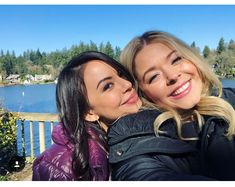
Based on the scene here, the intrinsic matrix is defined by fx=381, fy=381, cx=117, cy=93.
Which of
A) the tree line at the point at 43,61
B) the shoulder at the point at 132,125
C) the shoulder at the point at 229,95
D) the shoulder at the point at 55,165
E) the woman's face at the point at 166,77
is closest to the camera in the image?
the shoulder at the point at 132,125

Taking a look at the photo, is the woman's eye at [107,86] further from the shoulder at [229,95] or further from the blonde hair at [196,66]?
the shoulder at [229,95]

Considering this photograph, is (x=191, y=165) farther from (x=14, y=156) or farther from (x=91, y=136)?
(x=14, y=156)

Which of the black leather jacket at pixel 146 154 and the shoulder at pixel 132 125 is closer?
the black leather jacket at pixel 146 154

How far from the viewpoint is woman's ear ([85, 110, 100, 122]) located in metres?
1.76

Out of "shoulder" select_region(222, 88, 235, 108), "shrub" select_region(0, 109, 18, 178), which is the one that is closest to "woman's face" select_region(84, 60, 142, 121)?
"shoulder" select_region(222, 88, 235, 108)

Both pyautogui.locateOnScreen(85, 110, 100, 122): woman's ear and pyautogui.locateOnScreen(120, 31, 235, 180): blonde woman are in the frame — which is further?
pyautogui.locateOnScreen(85, 110, 100, 122): woman's ear

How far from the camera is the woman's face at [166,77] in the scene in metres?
1.60

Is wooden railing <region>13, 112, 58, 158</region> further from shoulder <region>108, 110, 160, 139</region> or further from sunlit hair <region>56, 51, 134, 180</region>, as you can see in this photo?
shoulder <region>108, 110, 160, 139</region>

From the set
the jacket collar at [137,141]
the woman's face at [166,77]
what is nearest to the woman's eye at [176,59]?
the woman's face at [166,77]

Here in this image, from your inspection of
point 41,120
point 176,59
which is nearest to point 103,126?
point 176,59

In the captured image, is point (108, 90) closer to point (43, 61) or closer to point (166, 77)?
point (166, 77)

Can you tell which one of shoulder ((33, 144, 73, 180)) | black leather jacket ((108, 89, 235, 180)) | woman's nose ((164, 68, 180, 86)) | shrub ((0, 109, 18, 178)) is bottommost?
shrub ((0, 109, 18, 178))

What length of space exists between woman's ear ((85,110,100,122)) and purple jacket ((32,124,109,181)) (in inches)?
6.8
